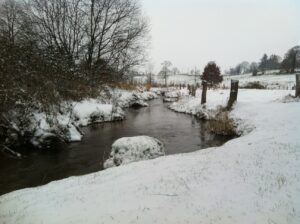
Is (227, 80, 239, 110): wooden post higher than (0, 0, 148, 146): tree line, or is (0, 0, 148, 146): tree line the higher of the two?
(0, 0, 148, 146): tree line

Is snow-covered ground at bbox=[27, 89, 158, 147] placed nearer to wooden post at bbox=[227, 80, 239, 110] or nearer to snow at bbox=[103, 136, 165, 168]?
snow at bbox=[103, 136, 165, 168]

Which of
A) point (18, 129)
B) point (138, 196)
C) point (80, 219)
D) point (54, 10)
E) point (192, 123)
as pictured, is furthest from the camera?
point (54, 10)

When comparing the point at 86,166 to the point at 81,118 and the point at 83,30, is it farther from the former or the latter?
the point at 83,30

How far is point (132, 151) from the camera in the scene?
368 inches

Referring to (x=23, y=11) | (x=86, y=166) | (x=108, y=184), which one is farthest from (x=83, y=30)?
(x=108, y=184)

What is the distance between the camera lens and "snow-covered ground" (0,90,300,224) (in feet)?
15.5

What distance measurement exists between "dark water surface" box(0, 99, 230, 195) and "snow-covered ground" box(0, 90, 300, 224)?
2348 millimetres

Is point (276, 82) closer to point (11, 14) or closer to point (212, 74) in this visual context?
point (212, 74)

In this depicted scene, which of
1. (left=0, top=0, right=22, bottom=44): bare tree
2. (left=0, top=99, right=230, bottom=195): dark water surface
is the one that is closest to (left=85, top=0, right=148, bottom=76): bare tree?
(left=0, top=0, right=22, bottom=44): bare tree

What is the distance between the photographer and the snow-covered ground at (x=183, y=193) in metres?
4.73

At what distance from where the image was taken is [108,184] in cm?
644

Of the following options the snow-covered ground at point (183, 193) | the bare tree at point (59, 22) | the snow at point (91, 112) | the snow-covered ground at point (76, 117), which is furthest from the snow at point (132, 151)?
the bare tree at point (59, 22)

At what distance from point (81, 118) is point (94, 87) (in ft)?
16.7

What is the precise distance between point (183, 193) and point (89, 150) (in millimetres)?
7451
